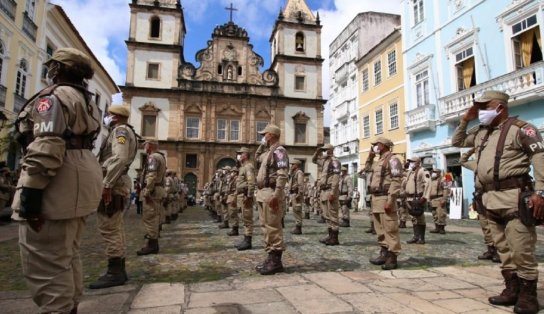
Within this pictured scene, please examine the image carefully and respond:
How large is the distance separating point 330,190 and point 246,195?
5.88ft

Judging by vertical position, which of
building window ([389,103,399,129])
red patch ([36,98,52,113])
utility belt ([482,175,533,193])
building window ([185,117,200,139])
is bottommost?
utility belt ([482,175,533,193])

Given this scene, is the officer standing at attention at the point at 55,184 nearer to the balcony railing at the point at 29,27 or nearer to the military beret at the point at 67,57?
the military beret at the point at 67,57

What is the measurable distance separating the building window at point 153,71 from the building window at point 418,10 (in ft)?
67.8

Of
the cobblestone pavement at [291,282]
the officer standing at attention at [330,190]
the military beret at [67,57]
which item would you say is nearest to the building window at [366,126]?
the officer standing at attention at [330,190]

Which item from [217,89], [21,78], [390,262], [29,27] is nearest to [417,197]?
[390,262]

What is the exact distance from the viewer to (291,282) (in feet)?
13.3

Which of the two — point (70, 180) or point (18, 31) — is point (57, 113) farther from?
point (18, 31)

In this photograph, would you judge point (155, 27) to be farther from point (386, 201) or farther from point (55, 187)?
point (55, 187)

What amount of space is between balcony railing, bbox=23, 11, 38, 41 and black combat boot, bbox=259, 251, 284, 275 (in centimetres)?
1726

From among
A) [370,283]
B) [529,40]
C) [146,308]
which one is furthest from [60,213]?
[529,40]

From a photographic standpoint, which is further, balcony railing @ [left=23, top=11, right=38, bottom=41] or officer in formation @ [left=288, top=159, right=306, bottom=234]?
balcony railing @ [left=23, top=11, right=38, bottom=41]

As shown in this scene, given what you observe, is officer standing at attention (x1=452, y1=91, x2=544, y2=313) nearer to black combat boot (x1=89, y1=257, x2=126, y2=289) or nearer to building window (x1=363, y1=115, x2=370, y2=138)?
black combat boot (x1=89, y1=257, x2=126, y2=289)

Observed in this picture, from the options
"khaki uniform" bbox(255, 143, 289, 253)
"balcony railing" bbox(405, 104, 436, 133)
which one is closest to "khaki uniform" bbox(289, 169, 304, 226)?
"khaki uniform" bbox(255, 143, 289, 253)

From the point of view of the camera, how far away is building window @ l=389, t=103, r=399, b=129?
1962 cm
